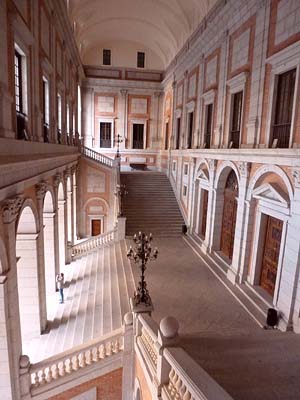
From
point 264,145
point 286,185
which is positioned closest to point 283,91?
point 264,145

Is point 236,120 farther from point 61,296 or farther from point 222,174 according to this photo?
point 61,296

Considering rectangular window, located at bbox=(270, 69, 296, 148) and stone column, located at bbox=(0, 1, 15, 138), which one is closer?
stone column, located at bbox=(0, 1, 15, 138)

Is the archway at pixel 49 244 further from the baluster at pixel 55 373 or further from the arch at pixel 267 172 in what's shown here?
the arch at pixel 267 172

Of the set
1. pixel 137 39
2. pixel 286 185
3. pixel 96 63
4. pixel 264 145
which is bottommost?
pixel 286 185

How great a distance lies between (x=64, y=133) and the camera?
14719mm

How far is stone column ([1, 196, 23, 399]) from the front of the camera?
19.9ft

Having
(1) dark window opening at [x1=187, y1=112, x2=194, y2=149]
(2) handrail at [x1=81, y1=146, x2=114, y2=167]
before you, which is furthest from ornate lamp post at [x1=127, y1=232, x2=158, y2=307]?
(2) handrail at [x1=81, y1=146, x2=114, y2=167]

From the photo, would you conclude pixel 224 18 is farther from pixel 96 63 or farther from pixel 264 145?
pixel 96 63

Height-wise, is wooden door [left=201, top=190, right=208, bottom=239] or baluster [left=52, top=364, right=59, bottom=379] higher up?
wooden door [left=201, top=190, right=208, bottom=239]

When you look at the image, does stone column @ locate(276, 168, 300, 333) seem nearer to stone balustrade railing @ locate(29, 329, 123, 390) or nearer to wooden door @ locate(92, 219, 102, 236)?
stone balustrade railing @ locate(29, 329, 123, 390)

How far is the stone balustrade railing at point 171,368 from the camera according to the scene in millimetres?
3752

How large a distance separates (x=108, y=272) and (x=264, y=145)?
7579 mm

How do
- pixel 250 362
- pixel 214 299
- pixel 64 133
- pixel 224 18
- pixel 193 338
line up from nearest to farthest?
pixel 250 362 < pixel 193 338 < pixel 214 299 < pixel 224 18 < pixel 64 133

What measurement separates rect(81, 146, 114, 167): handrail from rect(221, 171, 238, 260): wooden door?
9763mm
